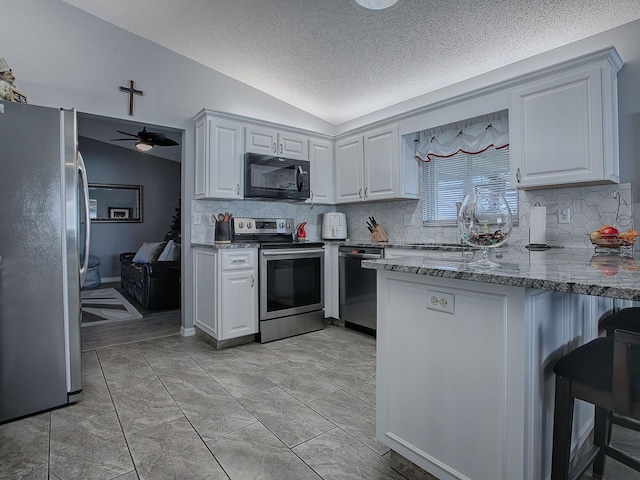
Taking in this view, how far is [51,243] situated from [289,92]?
9.72 ft

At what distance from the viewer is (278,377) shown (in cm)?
257

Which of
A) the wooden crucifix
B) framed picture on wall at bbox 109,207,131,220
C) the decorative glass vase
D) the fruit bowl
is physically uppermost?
the wooden crucifix

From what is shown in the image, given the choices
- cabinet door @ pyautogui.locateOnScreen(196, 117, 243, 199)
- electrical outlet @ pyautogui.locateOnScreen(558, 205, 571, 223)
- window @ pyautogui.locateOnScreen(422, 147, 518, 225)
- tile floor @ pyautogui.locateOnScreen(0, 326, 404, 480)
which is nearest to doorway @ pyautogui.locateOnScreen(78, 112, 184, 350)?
cabinet door @ pyautogui.locateOnScreen(196, 117, 243, 199)

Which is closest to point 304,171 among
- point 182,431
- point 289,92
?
point 289,92

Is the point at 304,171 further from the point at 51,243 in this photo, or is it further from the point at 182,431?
the point at 182,431

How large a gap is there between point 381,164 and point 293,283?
1542mm

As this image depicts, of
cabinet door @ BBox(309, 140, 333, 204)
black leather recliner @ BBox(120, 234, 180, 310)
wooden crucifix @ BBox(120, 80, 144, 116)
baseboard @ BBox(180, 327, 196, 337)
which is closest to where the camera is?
wooden crucifix @ BBox(120, 80, 144, 116)

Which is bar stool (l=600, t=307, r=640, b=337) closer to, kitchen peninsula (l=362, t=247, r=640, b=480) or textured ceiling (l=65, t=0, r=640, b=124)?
kitchen peninsula (l=362, t=247, r=640, b=480)

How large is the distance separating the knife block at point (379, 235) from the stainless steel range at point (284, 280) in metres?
0.64

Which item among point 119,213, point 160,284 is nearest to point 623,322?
point 160,284

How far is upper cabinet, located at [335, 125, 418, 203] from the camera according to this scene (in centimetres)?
366

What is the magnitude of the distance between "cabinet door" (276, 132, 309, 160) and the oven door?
1110 mm

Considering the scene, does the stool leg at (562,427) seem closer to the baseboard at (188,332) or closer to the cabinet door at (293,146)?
the baseboard at (188,332)

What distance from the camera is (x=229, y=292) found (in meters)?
3.21
